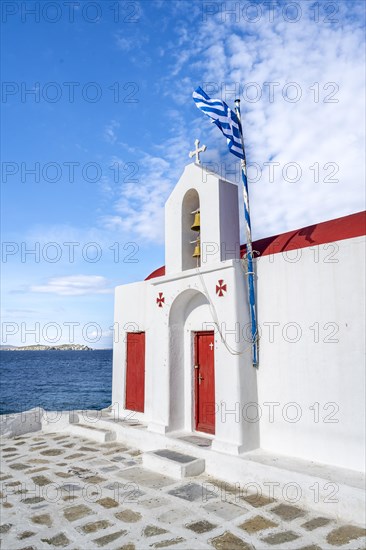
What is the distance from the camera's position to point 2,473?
25.2ft

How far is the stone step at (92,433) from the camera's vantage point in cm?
969

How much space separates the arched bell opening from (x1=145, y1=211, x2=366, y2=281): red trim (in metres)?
1.10

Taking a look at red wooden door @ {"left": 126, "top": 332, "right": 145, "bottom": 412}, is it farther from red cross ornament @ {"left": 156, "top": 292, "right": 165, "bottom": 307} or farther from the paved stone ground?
Result: the paved stone ground

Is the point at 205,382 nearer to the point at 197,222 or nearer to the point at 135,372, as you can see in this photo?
the point at 135,372

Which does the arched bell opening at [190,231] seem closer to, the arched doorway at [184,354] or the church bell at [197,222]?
the church bell at [197,222]

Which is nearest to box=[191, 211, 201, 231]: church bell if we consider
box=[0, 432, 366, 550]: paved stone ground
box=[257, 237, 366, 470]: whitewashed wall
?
box=[257, 237, 366, 470]: whitewashed wall

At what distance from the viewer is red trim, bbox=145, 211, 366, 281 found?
702cm

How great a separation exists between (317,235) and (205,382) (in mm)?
3840

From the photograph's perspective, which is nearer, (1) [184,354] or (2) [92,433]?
(1) [184,354]

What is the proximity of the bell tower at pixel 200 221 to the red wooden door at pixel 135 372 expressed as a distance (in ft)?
9.60

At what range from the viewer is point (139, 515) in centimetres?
558

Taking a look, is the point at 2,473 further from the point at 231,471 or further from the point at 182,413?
the point at 231,471

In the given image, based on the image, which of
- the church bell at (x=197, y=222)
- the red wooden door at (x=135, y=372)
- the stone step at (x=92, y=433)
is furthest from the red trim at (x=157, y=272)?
the stone step at (x=92, y=433)

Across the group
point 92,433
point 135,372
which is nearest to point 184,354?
point 135,372
